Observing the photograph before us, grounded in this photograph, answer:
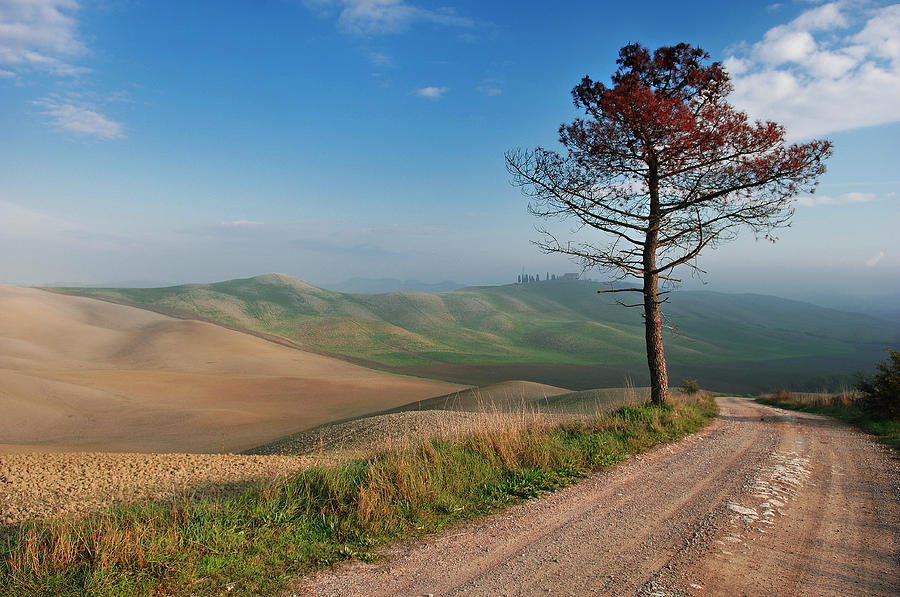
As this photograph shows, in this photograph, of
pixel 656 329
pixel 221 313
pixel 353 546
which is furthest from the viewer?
pixel 221 313

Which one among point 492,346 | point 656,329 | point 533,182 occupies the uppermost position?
point 533,182

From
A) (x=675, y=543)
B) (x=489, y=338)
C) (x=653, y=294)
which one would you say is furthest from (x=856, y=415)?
(x=489, y=338)

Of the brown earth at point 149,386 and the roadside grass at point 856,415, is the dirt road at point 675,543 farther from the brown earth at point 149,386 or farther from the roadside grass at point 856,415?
the brown earth at point 149,386

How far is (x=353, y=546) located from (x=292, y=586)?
0.78 meters

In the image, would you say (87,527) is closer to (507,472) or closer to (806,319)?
(507,472)

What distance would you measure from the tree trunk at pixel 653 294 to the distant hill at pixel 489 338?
47909 millimetres

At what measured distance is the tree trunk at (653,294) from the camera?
11.4m

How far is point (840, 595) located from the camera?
3344 mm

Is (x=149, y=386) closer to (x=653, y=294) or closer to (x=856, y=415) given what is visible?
(x=653, y=294)

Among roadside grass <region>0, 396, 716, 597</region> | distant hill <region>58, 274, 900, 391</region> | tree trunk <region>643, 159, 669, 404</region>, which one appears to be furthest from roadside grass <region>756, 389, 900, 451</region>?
distant hill <region>58, 274, 900, 391</region>

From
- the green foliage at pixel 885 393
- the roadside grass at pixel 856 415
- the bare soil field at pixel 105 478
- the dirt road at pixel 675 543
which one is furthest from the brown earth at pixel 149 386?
the green foliage at pixel 885 393

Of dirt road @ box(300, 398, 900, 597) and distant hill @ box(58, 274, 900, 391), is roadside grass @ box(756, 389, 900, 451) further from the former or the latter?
distant hill @ box(58, 274, 900, 391)

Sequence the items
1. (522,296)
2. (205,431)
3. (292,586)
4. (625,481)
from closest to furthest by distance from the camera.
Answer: (292,586) → (625,481) → (205,431) → (522,296)

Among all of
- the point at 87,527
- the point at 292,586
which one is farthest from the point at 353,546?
the point at 87,527
